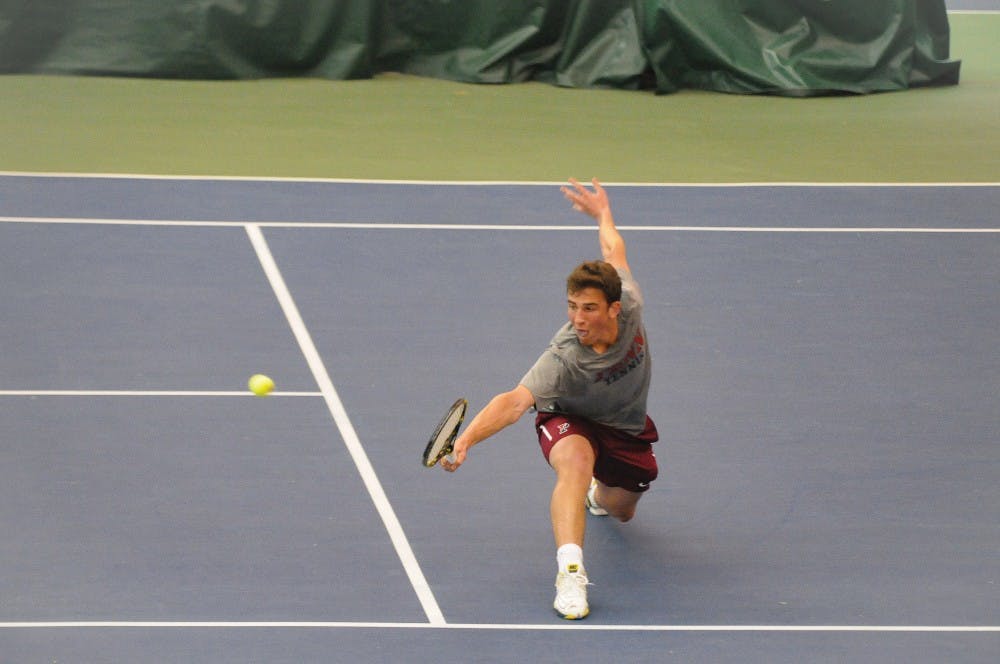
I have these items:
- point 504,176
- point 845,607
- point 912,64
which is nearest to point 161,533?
point 845,607

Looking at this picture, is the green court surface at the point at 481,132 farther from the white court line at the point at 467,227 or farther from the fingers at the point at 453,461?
the fingers at the point at 453,461

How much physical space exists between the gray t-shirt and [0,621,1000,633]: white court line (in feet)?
2.80

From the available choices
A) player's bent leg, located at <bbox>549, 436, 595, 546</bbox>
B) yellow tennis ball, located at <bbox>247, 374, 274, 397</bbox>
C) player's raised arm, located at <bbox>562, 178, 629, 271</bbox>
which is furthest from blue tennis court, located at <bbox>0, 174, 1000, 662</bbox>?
player's raised arm, located at <bbox>562, 178, 629, 271</bbox>

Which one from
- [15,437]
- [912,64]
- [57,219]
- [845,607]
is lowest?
[912,64]

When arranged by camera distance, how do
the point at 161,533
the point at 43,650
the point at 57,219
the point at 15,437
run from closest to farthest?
the point at 43,650 → the point at 161,533 → the point at 15,437 → the point at 57,219

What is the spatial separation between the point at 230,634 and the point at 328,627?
0.33 m

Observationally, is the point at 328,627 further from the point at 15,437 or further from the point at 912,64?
the point at 912,64

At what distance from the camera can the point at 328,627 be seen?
17.1 ft

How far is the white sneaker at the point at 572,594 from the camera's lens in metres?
5.32

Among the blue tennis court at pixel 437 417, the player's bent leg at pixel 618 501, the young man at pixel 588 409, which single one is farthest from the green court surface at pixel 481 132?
the young man at pixel 588 409

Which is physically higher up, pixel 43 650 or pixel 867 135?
pixel 43 650

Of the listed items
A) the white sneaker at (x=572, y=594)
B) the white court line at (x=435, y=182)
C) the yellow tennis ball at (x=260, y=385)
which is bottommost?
the white court line at (x=435, y=182)

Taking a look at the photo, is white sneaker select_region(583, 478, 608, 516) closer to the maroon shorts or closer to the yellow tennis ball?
the maroon shorts

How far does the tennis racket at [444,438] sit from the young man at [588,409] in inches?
1.5
